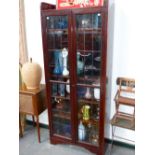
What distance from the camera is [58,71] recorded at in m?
2.24

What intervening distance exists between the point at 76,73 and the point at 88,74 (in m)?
0.15

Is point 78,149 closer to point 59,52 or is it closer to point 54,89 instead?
point 54,89

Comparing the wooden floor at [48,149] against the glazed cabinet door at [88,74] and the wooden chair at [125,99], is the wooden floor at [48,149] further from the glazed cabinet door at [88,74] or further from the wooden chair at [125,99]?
the wooden chair at [125,99]

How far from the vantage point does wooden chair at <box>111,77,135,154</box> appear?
2.11 meters

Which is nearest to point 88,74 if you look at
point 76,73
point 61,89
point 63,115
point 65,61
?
point 76,73

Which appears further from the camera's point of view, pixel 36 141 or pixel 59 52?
pixel 36 141

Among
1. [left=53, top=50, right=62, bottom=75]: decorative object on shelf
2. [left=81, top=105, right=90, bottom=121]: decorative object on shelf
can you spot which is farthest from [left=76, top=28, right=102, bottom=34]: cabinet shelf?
[left=81, top=105, right=90, bottom=121]: decorative object on shelf

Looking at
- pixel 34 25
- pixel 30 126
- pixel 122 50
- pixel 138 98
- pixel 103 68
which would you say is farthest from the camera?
pixel 30 126

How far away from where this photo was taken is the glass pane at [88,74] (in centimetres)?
195

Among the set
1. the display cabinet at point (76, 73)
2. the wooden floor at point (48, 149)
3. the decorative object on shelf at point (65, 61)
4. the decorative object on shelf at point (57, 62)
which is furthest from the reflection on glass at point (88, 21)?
the wooden floor at point (48, 149)

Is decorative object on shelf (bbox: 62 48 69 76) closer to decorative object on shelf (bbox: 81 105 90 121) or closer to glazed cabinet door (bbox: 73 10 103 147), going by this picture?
glazed cabinet door (bbox: 73 10 103 147)

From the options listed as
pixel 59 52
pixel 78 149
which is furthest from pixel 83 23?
pixel 78 149

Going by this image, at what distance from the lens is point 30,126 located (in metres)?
2.99
